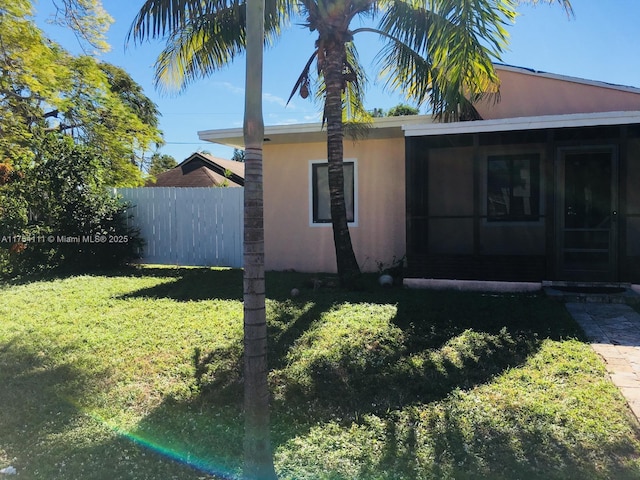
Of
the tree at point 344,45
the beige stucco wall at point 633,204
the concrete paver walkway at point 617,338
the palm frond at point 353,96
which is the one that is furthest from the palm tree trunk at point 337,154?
the beige stucco wall at point 633,204

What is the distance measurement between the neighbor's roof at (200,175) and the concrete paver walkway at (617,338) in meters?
17.2

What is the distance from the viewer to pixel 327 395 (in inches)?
167

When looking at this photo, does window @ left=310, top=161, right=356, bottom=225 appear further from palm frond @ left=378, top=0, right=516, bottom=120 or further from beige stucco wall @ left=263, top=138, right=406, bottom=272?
palm frond @ left=378, top=0, right=516, bottom=120

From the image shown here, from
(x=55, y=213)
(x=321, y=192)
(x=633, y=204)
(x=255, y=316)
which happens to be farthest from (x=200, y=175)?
(x=255, y=316)

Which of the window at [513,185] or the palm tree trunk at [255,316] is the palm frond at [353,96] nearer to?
the window at [513,185]

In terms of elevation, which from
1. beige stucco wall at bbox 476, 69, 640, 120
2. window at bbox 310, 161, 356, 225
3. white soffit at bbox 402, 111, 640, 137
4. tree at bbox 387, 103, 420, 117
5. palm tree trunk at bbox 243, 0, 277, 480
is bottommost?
palm tree trunk at bbox 243, 0, 277, 480

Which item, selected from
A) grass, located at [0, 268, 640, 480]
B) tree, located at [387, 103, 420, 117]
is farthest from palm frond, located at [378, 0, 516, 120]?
tree, located at [387, 103, 420, 117]

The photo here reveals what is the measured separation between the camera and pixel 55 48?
40.8 feet

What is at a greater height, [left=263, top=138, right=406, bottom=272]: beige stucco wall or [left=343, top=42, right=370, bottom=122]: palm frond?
[left=343, top=42, right=370, bottom=122]: palm frond

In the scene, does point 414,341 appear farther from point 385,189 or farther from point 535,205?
point 535,205

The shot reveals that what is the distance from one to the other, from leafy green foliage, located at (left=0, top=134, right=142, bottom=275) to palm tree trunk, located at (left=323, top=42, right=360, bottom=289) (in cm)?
661

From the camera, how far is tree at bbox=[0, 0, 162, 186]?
10406 millimetres

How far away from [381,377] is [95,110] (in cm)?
1469

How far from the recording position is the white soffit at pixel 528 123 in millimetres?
7395
